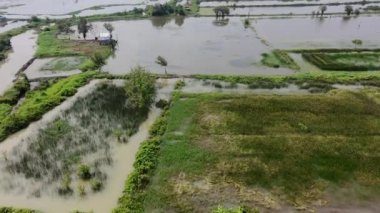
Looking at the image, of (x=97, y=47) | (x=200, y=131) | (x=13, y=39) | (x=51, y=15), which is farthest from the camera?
(x=51, y=15)

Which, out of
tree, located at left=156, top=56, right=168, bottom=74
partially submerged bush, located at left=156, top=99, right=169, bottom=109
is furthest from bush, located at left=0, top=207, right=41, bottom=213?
tree, located at left=156, top=56, right=168, bottom=74

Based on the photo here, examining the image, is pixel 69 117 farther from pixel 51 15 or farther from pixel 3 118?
pixel 51 15

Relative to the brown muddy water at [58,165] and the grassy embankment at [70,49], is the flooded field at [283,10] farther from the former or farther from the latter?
the brown muddy water at [58,165]

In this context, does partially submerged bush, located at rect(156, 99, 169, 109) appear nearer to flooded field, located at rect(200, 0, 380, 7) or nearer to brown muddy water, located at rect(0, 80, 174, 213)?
brown muddy water, located at rect(0, 80, 174, 213)

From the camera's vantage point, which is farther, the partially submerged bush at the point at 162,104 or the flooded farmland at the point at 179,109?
the partially submerged bush at the point at 162,104

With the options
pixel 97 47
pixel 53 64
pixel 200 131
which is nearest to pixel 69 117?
pixel 200 131

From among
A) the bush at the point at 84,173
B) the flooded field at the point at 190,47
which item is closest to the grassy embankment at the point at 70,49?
the flooded field at the point at 190,47
